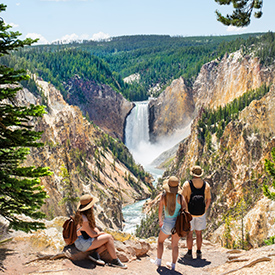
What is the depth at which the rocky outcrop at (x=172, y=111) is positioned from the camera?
11931cm

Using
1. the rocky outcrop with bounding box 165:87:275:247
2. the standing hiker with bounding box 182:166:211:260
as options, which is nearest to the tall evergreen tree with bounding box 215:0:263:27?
the standing hiker with bounding box 182:166:211:260

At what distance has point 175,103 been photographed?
4781 inches

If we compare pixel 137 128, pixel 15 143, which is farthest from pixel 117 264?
pixel 137 128

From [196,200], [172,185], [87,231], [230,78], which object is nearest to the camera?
[87,231]

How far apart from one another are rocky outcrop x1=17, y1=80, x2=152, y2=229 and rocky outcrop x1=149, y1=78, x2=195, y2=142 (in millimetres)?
30174

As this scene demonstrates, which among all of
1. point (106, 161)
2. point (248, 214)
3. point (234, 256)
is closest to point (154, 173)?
point (106, 161)

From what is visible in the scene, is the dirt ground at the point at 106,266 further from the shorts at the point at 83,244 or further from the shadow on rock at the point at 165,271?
the shorts at the point at 83,244

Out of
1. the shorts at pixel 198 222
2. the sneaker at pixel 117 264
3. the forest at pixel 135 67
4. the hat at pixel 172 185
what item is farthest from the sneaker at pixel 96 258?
the forest at pixel 135 67

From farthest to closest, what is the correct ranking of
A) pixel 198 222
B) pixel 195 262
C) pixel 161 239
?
pixel 195 262 < pixel 198 222 < pixel 161 239

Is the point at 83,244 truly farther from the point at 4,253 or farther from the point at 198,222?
the point at 198,222

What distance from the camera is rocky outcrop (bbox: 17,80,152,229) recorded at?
2029 inches

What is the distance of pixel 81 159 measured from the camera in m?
72.4

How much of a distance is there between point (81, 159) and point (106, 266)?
213 ft

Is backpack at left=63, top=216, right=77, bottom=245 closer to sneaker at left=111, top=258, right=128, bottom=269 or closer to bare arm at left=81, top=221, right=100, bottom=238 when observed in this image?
bare arm at left=81, top=221, right=100, bottom=238
